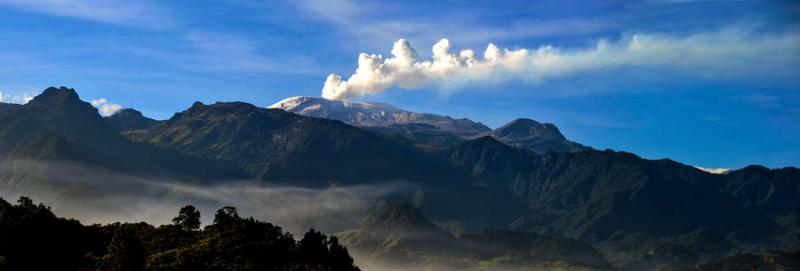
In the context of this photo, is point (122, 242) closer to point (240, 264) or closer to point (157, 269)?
point (157, 269)

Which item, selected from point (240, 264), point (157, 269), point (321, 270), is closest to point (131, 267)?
point (157, 269)

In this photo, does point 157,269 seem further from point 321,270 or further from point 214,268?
point 321,270

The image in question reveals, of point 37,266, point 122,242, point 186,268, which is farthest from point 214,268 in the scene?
point 37,266

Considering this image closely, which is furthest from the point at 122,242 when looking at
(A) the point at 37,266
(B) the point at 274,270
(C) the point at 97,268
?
(B) the point at 274,270

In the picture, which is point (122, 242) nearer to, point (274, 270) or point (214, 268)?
point (214, 268)

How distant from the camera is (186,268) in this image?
192m

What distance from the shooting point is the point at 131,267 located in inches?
7466

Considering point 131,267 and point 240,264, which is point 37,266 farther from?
point 240,264

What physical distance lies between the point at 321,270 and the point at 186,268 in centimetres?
2898

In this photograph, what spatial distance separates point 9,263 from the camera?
19162cm

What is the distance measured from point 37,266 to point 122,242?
2019cm

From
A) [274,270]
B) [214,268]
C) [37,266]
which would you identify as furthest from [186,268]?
[37,266]

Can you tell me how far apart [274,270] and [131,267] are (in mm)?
30445

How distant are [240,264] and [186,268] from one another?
12.2 metres
